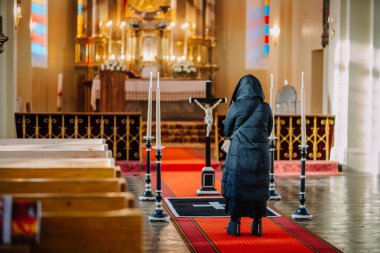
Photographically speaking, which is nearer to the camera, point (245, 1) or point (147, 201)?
point (147, 201)

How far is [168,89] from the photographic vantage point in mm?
18344

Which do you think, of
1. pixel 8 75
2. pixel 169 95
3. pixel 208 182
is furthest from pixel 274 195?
Result: pixel 169 95

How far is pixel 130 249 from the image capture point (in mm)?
3432

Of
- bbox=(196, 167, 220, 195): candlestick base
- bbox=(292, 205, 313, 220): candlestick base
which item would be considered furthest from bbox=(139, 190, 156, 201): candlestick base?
bbox=(292, 205, 313, 220): candlestick base

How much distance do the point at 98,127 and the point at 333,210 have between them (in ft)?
17.6

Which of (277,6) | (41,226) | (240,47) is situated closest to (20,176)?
(41,226)

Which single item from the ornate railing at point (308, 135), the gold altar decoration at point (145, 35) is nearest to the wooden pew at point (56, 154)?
the ornate railing at point (308, 135)

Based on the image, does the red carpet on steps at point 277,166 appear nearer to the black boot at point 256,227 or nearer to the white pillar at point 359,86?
the white pillar at point 359,86

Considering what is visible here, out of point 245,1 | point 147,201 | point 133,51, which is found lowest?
point 147,201

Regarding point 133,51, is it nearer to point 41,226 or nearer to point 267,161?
point 267,161

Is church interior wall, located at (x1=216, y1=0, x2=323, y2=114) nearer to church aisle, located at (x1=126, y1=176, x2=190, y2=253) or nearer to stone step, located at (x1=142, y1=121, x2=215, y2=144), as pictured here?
stone step, located at (x1=142, y1=121, x2=215, y2=144)

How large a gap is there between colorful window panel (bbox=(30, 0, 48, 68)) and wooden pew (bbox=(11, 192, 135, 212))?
16.2 metres

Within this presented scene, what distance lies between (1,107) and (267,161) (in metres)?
6.99

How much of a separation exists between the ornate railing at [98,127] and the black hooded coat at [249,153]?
6.15m
